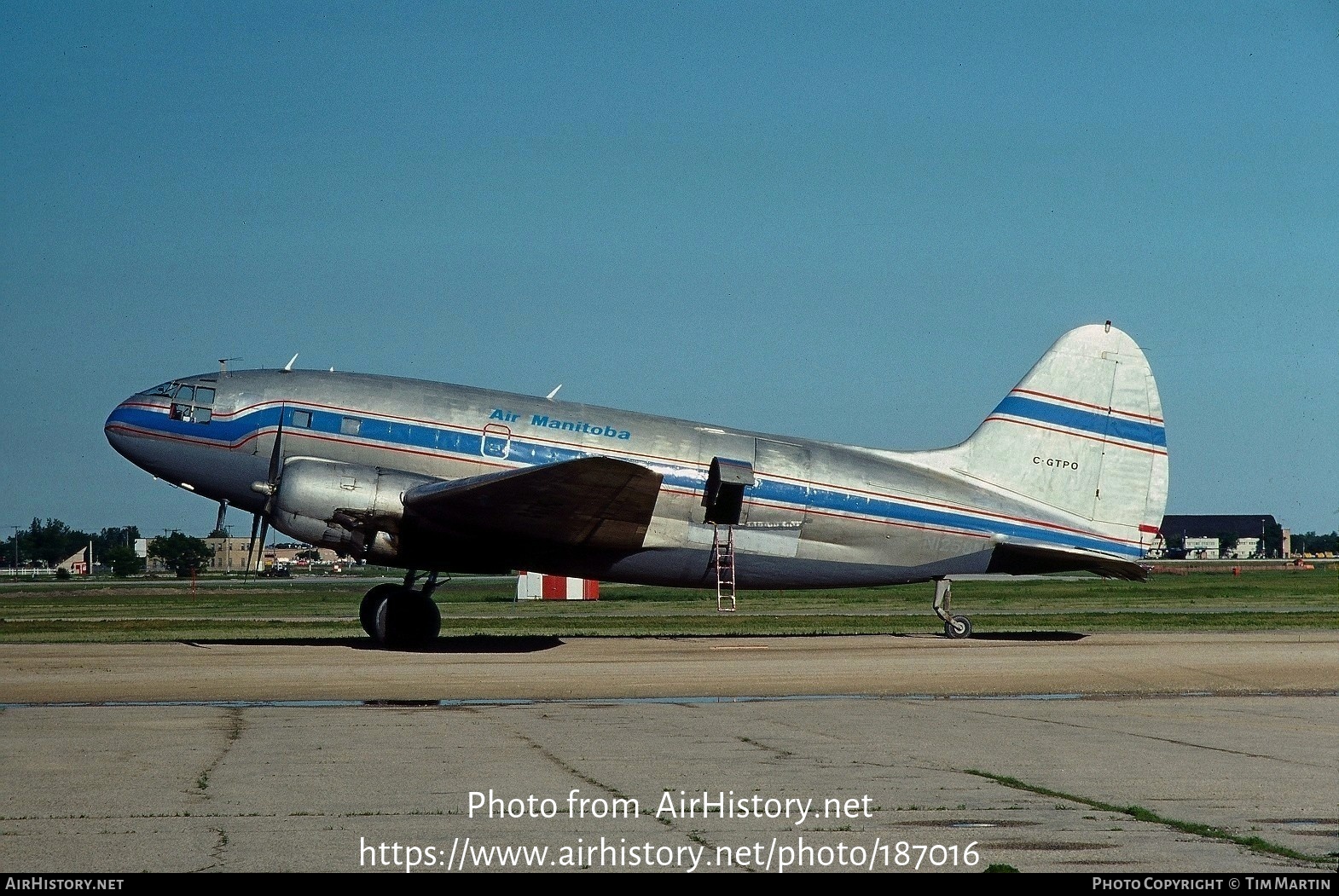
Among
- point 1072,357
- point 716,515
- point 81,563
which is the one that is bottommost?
point 81,563

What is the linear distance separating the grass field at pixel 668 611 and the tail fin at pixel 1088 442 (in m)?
3.81

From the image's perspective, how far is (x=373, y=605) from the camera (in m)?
25.5

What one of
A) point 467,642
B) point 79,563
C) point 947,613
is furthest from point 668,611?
point 79,563

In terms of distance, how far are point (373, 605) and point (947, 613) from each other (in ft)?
39.8

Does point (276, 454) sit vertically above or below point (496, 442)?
below

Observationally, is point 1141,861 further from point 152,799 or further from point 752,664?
point 752,664

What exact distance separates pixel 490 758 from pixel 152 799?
3.14m

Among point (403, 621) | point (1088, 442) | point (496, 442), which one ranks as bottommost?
point (403, 621)

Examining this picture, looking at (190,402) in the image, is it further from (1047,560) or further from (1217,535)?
(1217,535)

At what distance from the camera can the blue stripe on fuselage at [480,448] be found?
25.3m

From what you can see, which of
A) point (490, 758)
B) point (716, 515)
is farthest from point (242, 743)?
point (716, 515)

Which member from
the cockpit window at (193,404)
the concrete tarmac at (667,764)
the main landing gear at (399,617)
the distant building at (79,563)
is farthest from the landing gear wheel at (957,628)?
the distant building at (79,563)

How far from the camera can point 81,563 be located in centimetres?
16950

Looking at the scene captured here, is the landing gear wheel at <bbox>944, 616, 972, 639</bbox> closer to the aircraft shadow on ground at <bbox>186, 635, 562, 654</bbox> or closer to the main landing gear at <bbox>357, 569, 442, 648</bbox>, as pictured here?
the aircraft shadow on ground at <bbox>186, 635, 562, 654</bbox>
